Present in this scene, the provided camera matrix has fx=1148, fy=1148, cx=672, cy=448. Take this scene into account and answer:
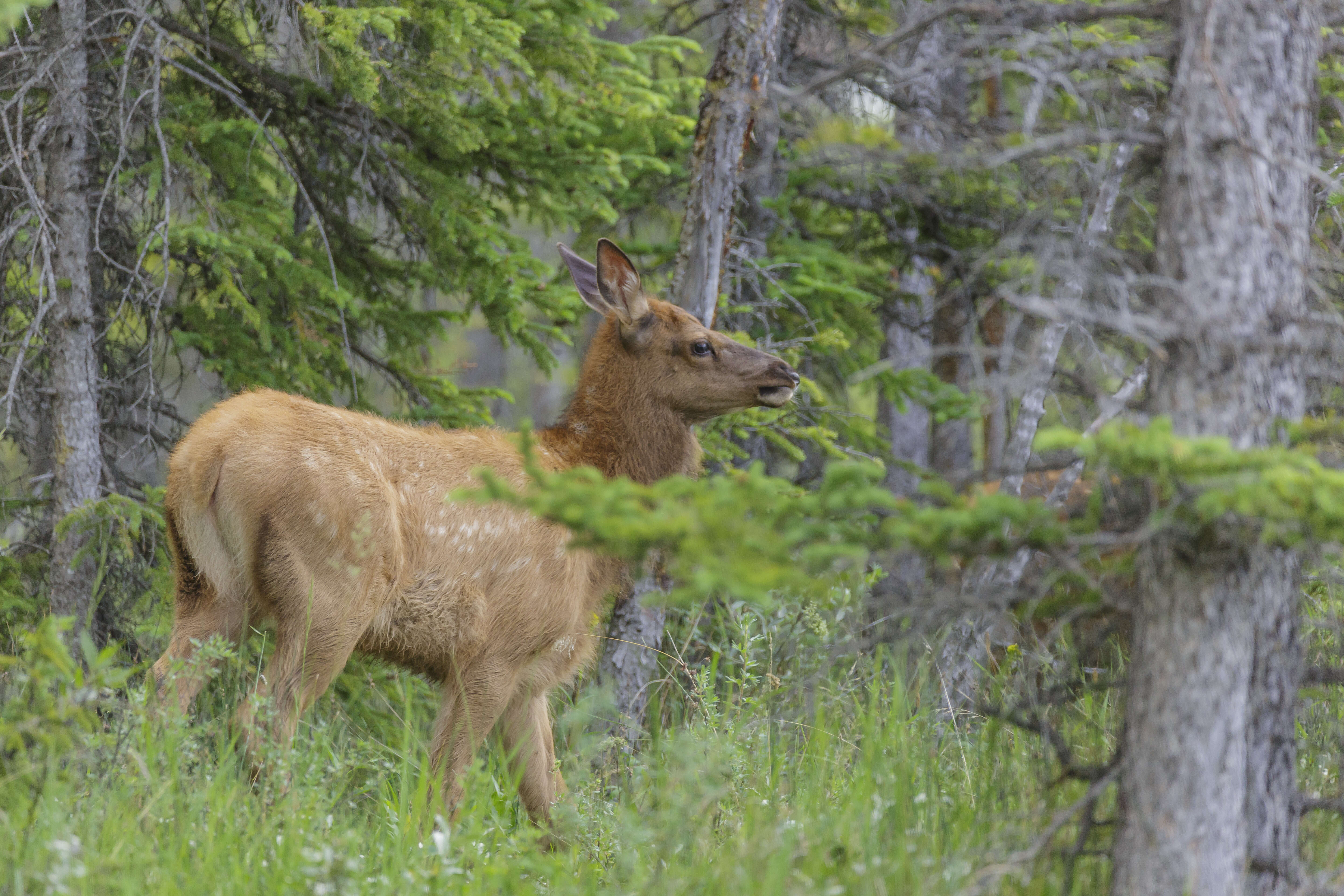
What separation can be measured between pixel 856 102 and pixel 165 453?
7.46 metres

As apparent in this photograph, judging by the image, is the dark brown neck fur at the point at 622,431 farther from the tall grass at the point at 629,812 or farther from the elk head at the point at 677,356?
the tall grass at the point at 629,812

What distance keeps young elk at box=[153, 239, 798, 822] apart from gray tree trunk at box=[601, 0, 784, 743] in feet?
0.98

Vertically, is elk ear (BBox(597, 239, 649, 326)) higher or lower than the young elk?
higher

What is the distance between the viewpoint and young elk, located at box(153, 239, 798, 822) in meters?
5.29

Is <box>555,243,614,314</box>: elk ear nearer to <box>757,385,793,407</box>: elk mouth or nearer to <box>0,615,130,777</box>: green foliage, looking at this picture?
<box>757,385,793,407</box>: elk mouth

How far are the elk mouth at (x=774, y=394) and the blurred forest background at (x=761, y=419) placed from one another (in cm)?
72

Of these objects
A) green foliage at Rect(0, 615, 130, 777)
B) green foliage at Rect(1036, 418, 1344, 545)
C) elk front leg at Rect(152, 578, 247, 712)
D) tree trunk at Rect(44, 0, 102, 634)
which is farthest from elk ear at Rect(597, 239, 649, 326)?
green foliage at Rect(1036, 418, 1344, 545)

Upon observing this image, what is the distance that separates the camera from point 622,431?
21.8ft

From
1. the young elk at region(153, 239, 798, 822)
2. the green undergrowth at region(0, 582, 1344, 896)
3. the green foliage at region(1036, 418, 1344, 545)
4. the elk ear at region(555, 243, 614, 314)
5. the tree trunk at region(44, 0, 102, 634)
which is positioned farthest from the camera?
the elk ear at region(555, 243, 614, 314)

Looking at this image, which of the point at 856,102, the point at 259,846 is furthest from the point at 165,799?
the point at 856,102

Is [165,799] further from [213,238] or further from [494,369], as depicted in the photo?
[494,369]

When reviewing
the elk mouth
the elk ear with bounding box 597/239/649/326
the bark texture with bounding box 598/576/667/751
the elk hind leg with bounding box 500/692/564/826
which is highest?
the elk ear with bounding box 597/239/649/326

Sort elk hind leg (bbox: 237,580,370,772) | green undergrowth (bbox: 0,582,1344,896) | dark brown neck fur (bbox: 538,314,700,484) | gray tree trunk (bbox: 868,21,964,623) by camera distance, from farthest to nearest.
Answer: gray tree trunk (bbox: 868,21,964,623)
dark brown neck fur (bbox: 538,314,700,484)
elk hind leg (bbox: 237,580,370,772)
green undergrowth (bbox: 0,582,1344,896)

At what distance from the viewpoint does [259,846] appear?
3.53 meters
